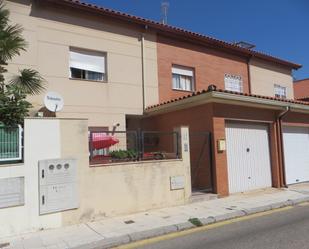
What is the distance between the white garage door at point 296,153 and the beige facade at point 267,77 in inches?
168

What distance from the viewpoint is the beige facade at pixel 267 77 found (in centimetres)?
1848

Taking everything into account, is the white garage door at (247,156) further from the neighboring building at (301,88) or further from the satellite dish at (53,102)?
the neighboring building at (301,88)

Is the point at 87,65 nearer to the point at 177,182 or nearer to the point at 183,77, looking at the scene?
the point at 183,77

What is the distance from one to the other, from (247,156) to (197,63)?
5.42 metres

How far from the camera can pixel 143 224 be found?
776cm

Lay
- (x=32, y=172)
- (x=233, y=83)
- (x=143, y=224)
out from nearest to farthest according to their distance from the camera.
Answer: (x=32, y=172)
(x=143, y=224)
(x=233, y=83)

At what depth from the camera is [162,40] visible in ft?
48.1

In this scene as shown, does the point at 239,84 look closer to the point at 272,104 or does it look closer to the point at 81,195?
the point at 272,104

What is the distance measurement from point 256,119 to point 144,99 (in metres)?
4.41

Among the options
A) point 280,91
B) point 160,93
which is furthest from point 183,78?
point 280,91

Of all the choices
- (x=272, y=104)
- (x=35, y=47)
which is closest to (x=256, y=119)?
(x=272, y=104)

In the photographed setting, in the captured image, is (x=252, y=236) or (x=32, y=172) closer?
Result: (x=252, y=236)

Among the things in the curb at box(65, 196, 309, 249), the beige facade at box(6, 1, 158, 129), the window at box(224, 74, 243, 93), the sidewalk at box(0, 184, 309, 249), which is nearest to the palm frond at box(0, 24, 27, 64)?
the beige facade at box(6, 1, 158, 129)

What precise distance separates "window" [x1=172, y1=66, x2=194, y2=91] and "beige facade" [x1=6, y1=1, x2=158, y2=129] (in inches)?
49.9
